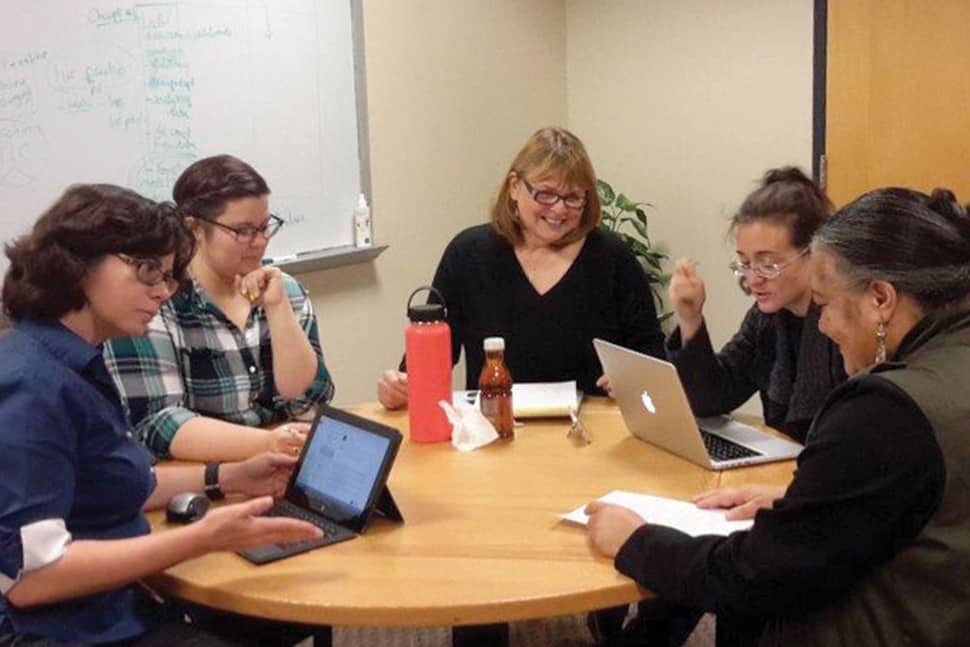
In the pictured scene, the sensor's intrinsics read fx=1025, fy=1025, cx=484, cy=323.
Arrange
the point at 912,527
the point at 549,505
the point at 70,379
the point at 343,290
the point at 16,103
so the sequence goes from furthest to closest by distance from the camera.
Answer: the point at 343,290, the point at 16,103, the point at 549,505, the point at 70,379, the point at 912,527

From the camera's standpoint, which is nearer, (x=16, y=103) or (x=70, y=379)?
(x=70, y=379)

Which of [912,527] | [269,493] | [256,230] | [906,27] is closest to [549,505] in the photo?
[269,493]

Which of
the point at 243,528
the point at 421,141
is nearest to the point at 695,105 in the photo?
the point at 421,141

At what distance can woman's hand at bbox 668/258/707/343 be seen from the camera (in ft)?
7.19

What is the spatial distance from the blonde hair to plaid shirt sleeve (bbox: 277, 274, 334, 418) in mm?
571

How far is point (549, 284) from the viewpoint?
2516 mm

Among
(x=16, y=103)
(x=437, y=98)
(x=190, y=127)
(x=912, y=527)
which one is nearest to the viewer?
(x=912, y=527)

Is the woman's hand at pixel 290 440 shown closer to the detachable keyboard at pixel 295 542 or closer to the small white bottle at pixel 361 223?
the detachable keyboard at pixel 295 542

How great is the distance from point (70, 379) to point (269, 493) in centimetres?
44

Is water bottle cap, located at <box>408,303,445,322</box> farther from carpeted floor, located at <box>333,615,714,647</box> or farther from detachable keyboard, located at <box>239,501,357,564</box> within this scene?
carpeted floor, located at <box>333,615,714,647</box>

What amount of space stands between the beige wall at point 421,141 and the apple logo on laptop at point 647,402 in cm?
159

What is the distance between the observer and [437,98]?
12.1ft

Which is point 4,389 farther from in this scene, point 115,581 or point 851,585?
point 851,585

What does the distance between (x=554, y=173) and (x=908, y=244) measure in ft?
3.81
